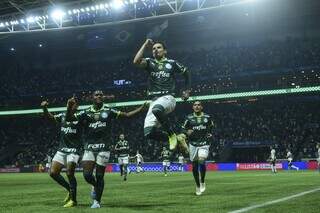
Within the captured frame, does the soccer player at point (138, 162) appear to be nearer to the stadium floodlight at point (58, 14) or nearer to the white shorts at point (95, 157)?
the stadium floodlight at point (58, 14)

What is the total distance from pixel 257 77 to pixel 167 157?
600 inches

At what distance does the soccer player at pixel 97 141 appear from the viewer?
9727mm

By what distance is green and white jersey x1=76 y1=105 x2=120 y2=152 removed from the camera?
980 cm

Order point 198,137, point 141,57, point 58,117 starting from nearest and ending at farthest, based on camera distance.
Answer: point 141,57, point 58,117, point 198,137

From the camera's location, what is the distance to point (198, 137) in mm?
14047

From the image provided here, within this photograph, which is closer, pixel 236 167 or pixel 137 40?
pixel 236 167

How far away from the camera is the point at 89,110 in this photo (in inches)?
396

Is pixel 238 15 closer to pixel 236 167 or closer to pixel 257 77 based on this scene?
A: pixel 257 77

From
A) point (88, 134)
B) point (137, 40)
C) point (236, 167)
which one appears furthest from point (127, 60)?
point (88, 134)

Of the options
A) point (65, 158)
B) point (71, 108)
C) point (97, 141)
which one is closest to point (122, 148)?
point (65, 158)

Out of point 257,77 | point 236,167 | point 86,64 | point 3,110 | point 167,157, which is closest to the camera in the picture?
point 167,157

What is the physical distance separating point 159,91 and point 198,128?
189 inches

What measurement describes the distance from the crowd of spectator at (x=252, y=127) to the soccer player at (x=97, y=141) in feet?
111

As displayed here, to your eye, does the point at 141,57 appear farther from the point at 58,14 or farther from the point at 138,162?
the point at 138,162
